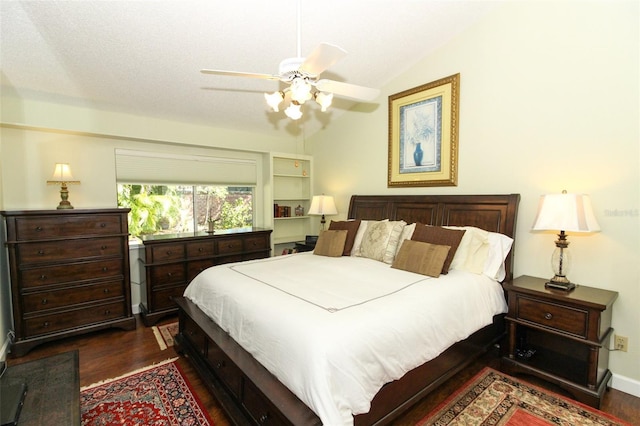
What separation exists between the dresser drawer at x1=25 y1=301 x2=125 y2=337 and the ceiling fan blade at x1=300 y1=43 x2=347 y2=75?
306 centimetres

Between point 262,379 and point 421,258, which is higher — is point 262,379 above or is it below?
below

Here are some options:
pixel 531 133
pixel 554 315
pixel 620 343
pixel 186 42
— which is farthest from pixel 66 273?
pixel 620 343

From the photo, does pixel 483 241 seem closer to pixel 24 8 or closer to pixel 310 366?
pixel 310 366

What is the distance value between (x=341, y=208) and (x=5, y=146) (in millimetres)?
3756

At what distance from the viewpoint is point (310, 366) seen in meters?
1.42

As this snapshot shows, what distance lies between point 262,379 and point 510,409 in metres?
1.66

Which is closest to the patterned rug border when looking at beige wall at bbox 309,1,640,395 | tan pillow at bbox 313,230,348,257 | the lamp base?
tan pillow at bbox 313,230,348,257

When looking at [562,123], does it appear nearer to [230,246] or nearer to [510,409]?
[510,409]

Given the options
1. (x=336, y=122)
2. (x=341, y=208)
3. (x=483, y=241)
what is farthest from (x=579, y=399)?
(x=336, y=122)

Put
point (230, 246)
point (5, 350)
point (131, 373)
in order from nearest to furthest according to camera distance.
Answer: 1. point (131, 373)
2. point (5, 350)
3. point (230, 246)

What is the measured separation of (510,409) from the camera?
201 cm

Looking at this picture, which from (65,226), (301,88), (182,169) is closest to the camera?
(301,88)

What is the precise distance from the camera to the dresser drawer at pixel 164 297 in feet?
11.2

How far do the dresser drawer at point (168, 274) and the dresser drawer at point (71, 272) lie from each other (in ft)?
1.05
